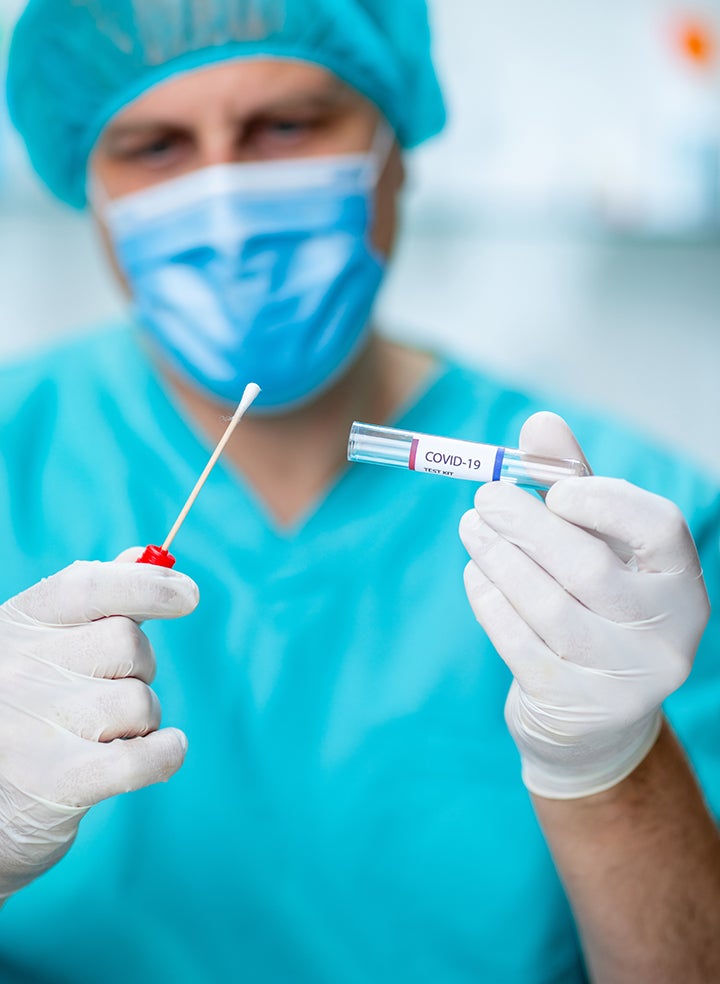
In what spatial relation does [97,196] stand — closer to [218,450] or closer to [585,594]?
[218,450]

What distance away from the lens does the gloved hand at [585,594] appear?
771 millimetres

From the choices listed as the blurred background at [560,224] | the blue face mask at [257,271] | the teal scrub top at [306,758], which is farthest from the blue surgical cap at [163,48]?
the blurred background at [560,224]

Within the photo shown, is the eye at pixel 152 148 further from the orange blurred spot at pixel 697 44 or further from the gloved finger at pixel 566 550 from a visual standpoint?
the orange blurred spot at pixel 697 44

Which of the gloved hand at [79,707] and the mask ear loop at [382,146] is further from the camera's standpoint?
the mask ear loop at [382,146]

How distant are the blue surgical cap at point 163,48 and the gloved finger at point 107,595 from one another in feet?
1.93

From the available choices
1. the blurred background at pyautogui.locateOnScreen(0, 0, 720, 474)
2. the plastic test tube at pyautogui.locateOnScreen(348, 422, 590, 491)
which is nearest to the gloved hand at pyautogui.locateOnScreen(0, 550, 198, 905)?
the plastic test tube at pyautogui.locateOnScreen(348, 422, 590, 491)

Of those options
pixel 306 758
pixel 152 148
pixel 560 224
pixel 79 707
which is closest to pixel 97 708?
pixel 79 707

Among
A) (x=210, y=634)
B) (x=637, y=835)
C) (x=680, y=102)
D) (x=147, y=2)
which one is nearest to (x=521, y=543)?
(x=637, y=835)

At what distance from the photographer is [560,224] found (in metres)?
2.23

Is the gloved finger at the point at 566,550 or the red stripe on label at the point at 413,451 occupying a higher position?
the red stripe on label at the point at 413,451

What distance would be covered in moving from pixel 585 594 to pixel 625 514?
0.23ft

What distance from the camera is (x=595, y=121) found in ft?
7.22

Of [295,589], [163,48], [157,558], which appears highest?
[163,48]

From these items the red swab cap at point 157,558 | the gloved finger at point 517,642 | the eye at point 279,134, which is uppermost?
the eye at point 279,134
